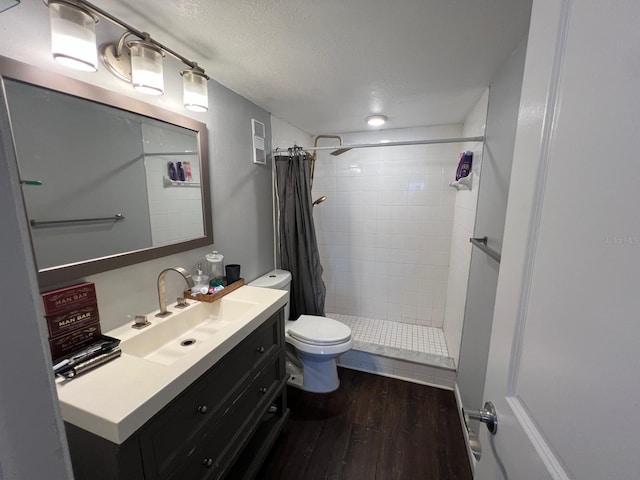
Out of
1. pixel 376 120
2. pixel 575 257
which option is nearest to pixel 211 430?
pixel 575 257

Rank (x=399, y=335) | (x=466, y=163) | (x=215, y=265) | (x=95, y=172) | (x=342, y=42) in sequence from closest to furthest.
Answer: (x=95, y=172) → (x=342, y=42) → (x=215, y=265) → (x=466, y=163) → (x=399, y=335)

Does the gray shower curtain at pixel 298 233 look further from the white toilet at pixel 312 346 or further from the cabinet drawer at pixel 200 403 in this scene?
the cabinet drawer at pixel 200 403

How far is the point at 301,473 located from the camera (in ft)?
4.61

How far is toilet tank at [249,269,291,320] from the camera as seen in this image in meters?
1.94

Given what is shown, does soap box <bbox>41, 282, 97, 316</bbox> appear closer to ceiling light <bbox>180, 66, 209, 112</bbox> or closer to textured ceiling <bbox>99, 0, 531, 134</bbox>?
ceiling light <bbox>180, 66, 209, 112</bbox>

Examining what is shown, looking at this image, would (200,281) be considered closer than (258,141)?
Yes

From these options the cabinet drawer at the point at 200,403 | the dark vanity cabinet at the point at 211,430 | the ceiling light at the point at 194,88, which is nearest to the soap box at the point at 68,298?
the dark vanity cabinet at the point at 211,430

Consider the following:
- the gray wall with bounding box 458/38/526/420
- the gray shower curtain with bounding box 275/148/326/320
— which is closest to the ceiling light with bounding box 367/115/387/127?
the gray shower curtain with bounding box 275/148/326/320

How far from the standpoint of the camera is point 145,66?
106 cm

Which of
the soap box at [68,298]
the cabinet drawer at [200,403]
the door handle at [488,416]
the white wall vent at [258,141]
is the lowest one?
the cabinet drawer at [200,403]

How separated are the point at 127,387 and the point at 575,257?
1.11 metres

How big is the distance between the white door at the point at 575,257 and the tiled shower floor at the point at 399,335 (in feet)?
6.08

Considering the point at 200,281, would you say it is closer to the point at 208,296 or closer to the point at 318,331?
the point at 208,296

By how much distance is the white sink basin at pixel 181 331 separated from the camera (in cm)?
111
